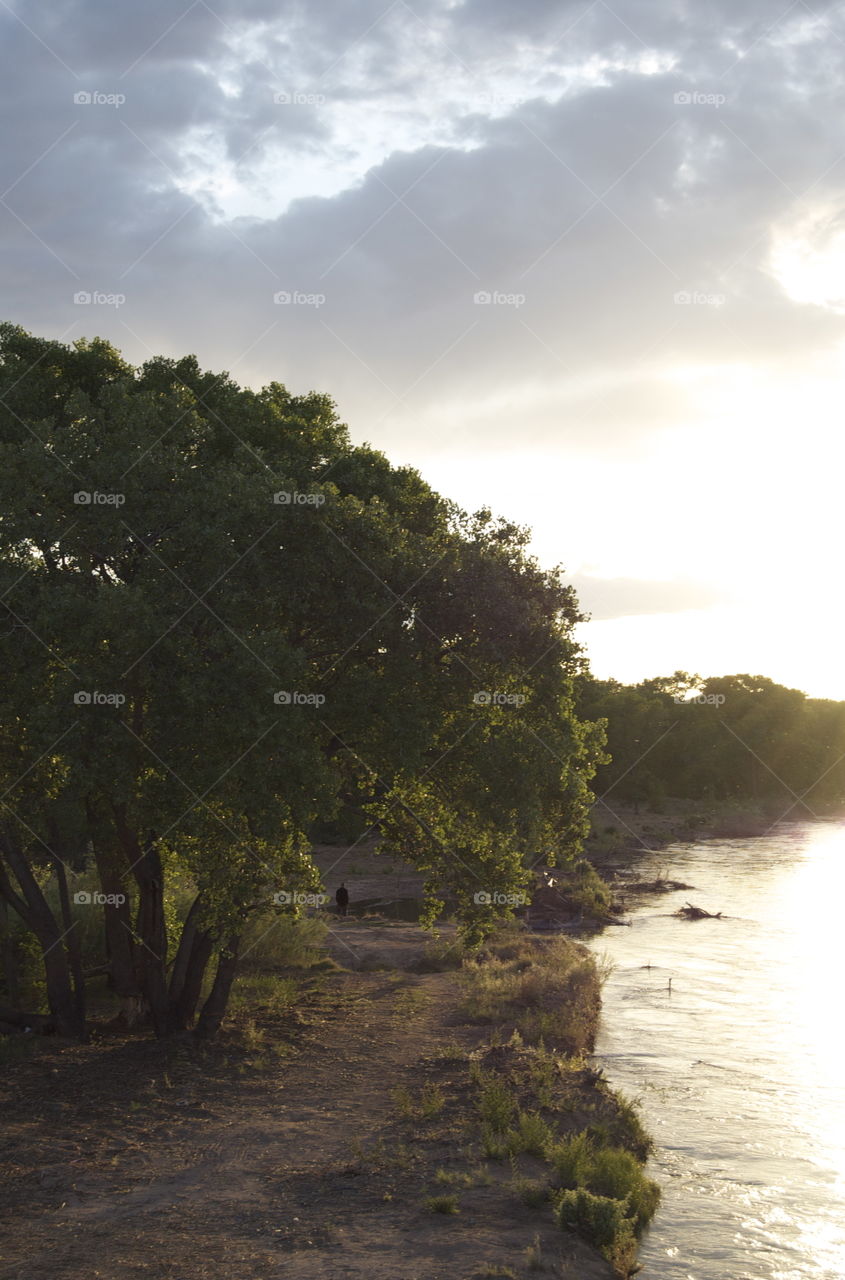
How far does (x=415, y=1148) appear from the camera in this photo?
57.6 ft

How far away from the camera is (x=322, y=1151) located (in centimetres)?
1752

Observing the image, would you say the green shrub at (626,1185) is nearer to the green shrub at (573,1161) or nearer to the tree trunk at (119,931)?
the green shrub at (573,1161)

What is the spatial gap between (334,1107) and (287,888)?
439 centimetres

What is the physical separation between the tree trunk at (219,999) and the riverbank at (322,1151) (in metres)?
0.67

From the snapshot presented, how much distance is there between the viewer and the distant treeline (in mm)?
126500

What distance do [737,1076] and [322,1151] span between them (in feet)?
40.2

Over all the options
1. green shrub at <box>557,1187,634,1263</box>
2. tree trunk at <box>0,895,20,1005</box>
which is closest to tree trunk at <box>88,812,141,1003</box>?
tree trunk at <box>0,895,20,1005</box>

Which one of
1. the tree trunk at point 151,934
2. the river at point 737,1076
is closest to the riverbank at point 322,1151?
the tree trunk at point 151,934

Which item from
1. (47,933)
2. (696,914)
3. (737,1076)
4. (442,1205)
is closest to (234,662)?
(47,933)

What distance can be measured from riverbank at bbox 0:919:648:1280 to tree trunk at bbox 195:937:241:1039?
2.18 ft

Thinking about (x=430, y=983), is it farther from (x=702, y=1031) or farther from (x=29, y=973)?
(x=29, y=973)

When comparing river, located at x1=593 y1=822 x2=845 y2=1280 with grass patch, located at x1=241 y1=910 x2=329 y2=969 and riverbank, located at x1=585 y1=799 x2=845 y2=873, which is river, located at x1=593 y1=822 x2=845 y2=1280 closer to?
grass patch, located at x1=241 y1=910 x2=329 y2=969

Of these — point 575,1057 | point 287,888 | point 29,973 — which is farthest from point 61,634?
point 575,1057

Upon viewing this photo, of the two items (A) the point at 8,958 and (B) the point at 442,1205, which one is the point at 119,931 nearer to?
(A) the point at 8,958
